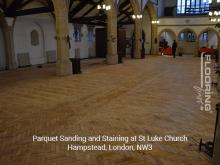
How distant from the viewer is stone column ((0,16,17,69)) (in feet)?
53.6

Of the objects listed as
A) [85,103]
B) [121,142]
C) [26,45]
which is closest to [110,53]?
[26,45]

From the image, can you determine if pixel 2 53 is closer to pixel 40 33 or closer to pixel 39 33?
pixel 39 33

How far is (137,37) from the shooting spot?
78.0ft

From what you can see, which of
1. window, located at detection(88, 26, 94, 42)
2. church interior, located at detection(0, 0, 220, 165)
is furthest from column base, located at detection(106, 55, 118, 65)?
window, located at detection(88, 26, 94, 42)

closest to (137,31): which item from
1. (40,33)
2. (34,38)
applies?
(40,33)

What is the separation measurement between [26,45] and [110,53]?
20.8 ft

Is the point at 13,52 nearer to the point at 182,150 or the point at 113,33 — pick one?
the point at 113,33

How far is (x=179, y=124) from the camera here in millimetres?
5969

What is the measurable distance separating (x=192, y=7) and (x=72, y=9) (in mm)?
17041

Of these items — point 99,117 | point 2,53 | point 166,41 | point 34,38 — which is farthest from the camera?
point 166,41

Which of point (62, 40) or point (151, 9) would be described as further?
point (151, 9)

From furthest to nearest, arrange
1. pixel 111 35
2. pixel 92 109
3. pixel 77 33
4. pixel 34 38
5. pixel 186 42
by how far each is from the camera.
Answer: pixel 186 42
pixel 77 33
pixel 34 38
pixel 111 35
pixel 92 109

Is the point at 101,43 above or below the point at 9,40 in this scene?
below

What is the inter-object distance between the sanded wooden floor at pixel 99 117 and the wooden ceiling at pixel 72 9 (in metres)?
5.91
